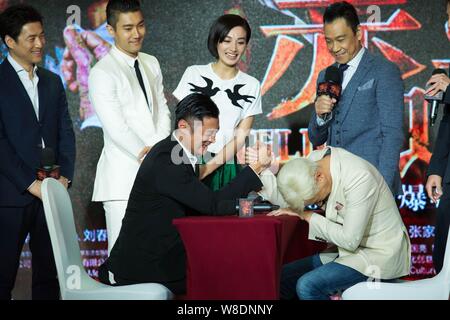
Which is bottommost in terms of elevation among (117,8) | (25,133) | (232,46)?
(25,133)

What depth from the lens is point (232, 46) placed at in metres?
4.08

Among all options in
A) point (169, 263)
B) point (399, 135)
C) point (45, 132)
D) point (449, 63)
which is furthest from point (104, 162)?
point (449, 63)

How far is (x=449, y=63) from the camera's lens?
496 cm

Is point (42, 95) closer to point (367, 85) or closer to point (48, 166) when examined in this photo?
point (48, 166)

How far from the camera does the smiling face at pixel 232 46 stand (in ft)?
13.4

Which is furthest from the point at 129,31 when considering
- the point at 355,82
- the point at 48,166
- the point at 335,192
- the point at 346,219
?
the point at 346,219

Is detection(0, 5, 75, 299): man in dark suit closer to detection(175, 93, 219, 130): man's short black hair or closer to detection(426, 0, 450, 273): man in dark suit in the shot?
detection(175, 93, 219, 130): man's short black hair

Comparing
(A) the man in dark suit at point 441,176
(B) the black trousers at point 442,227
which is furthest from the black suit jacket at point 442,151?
(B) the black trousers at point 442,227

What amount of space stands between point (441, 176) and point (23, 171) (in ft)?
6.77

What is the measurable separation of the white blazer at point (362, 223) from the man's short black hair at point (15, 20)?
1.94m

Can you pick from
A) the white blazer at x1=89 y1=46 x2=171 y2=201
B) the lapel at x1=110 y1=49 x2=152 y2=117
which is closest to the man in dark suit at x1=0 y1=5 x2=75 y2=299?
the white blazer at x1=89 y1=46 x2=171 y2=201

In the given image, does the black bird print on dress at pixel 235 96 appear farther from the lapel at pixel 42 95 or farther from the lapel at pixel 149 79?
the lapel at pixel 42 95

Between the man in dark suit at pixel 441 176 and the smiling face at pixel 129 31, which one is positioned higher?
the smiling face at pixel 129 31

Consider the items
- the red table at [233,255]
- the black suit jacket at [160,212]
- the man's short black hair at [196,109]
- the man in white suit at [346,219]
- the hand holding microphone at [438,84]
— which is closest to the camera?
the red table at [233,255]
